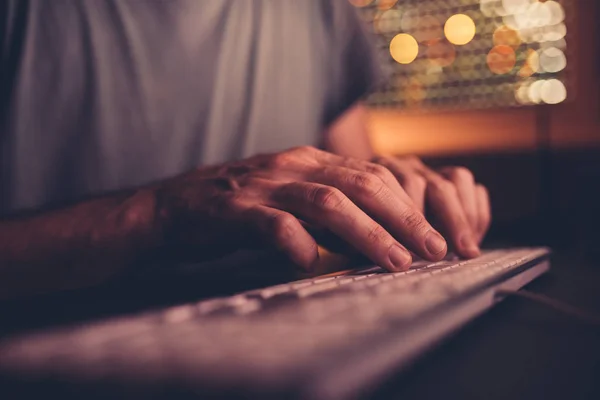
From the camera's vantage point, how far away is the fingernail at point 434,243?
1.67ft

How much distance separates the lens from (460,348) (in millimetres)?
329

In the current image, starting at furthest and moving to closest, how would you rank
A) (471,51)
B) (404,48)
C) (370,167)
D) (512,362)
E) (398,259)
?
(404,48) < (471,51) < (370,167) < (398,259) < (512,362)

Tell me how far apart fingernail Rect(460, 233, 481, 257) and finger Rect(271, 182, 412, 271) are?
0.15 m

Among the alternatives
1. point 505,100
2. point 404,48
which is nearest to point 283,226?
point 505,100

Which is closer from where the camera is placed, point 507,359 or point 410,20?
point 507,359

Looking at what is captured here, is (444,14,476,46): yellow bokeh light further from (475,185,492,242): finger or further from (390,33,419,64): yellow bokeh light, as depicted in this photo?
(475,185,492,242): finger

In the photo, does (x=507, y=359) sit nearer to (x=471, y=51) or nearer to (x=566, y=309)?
(x=566, y=309)

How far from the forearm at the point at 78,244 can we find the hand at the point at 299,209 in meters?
0.03

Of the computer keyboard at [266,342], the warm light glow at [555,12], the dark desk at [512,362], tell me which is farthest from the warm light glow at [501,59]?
the computer keyboard at [266,342]

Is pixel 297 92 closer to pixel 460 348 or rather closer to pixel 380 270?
pixel 380 270

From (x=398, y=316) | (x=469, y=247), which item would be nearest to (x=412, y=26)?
(x=469, y=247)

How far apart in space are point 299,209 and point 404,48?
1118 millimetres

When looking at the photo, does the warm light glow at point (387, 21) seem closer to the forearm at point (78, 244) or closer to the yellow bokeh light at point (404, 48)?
the yellow bokeh light at point (404, 48)

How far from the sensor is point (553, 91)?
1310 mm
